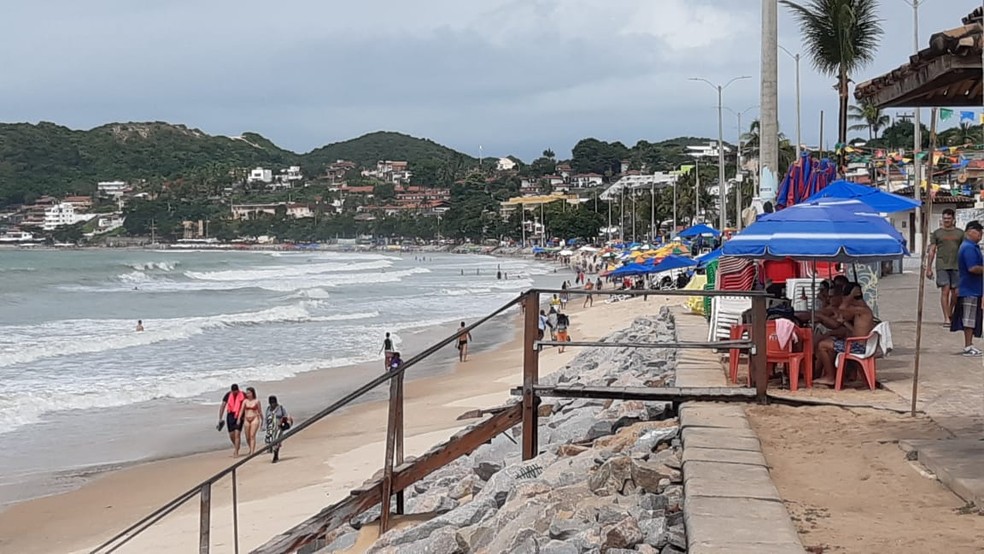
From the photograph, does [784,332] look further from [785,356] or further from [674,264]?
[674,264]

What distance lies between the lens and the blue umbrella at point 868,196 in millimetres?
9670

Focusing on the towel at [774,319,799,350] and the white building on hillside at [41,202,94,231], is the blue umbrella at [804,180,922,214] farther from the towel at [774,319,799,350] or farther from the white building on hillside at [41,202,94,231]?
the white building on hillside at [41,202,94,231]

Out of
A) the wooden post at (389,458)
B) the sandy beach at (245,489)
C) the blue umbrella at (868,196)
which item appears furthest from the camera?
the sandy beach at (245,489)

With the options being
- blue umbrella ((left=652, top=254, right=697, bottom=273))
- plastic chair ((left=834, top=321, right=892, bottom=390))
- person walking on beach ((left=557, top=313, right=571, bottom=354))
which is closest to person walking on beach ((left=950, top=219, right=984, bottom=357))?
plastic chair ((left=834, top=321, right=892, bottom=390))

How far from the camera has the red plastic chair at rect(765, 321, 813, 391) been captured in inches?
309

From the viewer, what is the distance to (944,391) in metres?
7.71

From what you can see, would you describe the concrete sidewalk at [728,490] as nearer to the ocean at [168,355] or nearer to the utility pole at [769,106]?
the utility pole at [769,106]

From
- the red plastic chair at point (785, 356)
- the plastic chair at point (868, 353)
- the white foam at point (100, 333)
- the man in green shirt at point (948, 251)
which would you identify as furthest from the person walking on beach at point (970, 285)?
the white foam at point (100, 333)

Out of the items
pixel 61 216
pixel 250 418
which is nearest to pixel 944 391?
pixel 250 418

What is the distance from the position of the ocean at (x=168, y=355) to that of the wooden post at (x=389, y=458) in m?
7.45

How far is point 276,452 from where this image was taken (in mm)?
13484

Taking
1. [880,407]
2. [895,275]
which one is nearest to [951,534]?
[880,407]

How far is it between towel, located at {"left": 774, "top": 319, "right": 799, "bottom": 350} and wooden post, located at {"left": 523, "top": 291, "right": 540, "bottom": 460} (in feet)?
6.01

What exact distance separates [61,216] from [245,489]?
195 meters
